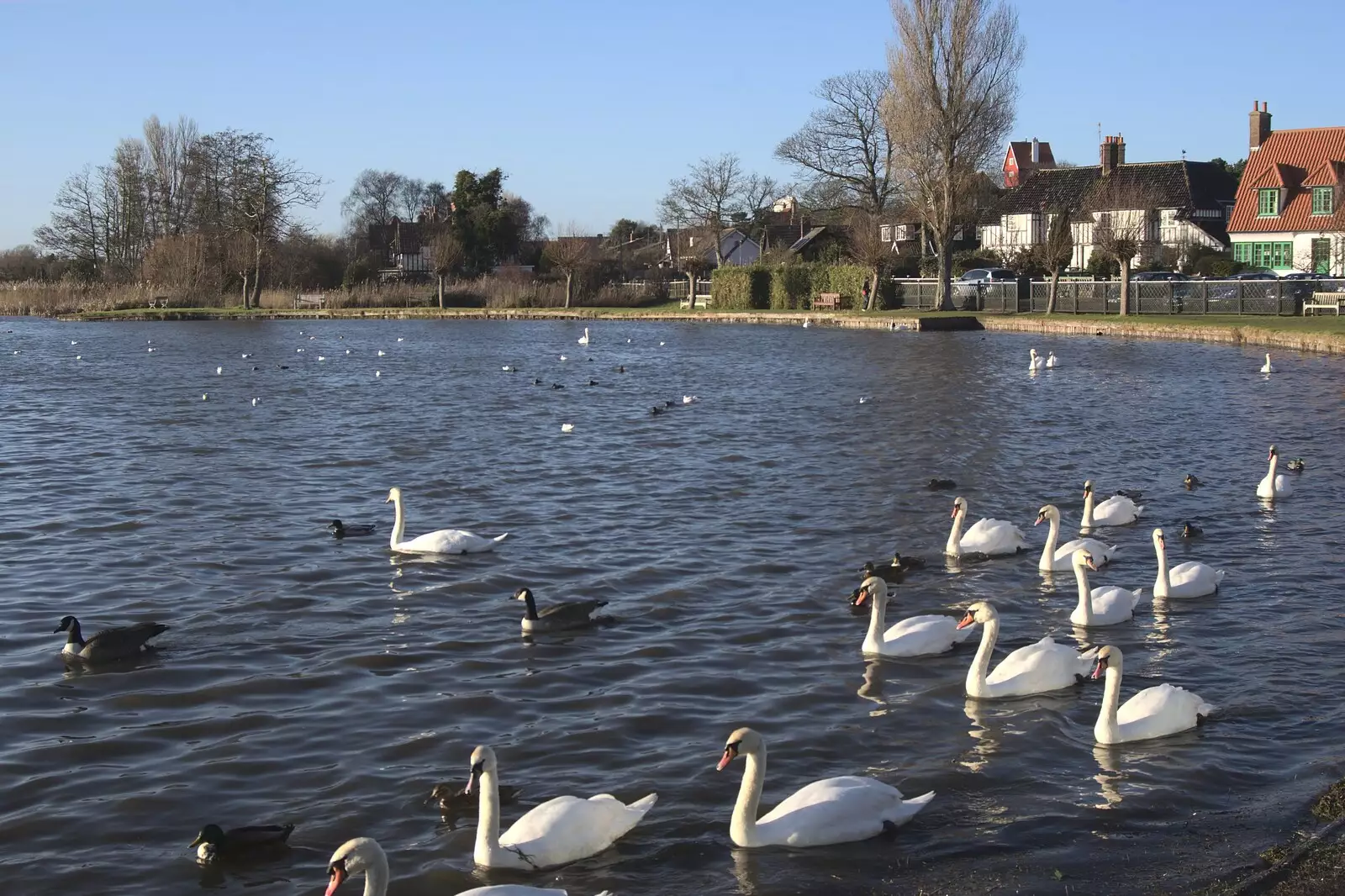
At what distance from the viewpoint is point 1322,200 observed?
5625cm

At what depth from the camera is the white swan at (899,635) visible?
996 cm

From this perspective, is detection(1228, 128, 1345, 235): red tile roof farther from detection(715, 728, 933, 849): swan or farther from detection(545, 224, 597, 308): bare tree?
detection(715, 728, 933, 849): swan

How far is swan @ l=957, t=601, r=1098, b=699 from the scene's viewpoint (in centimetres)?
901

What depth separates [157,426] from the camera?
2467 cm

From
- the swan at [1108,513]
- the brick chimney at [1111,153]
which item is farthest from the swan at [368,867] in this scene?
the brick chimney at [1111,153]

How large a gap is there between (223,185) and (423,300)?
14253mm

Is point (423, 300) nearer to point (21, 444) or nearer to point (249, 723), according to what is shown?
point (21, 444)

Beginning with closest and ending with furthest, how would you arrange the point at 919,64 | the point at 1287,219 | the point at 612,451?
the point at 612,451 → the point at 919,64 → the point at 1287,219

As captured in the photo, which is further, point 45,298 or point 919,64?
point 45,298

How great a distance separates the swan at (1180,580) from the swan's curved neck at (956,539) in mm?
2066

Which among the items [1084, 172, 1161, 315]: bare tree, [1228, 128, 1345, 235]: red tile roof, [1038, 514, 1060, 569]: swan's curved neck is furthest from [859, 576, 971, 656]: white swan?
[1228, 128, 1345, 235]: red tile roof

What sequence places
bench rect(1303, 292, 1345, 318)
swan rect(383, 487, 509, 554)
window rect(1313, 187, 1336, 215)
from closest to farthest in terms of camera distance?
swan rect(383, 487, 509, 554) → bench rect(1303, 292, 1345, 318) → window rect(1313, 187, 1336, 215)

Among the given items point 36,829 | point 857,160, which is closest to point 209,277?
point 857,160

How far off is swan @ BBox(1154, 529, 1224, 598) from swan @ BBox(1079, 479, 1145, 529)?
2850 millimetres
